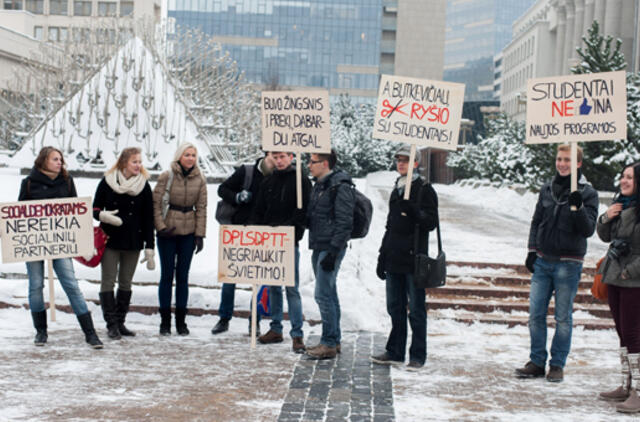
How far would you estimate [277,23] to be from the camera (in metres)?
110

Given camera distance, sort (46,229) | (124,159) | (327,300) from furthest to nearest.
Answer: (124,159) < (46,229) < (327,300)

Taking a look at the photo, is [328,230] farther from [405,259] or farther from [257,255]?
[257,255]

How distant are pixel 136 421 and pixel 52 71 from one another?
19.5 metres

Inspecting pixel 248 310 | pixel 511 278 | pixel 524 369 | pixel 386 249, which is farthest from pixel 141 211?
pixel 511 278

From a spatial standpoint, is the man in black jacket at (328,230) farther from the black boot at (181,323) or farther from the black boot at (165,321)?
the black boot at (165,321)

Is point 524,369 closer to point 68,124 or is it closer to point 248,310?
point 248,310

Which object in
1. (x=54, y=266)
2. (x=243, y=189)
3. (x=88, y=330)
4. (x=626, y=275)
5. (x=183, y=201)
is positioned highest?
(x=243, y=189)

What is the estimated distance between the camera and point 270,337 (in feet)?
26.3

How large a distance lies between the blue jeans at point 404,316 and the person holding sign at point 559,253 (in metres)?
0.91

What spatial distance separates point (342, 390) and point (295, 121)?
114 inches

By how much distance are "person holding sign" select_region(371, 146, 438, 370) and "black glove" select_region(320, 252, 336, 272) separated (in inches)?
19.1

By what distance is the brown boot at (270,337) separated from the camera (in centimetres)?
800

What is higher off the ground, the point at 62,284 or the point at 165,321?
the point at 62,284

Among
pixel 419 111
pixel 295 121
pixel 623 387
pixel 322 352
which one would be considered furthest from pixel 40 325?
pixel 623 387
